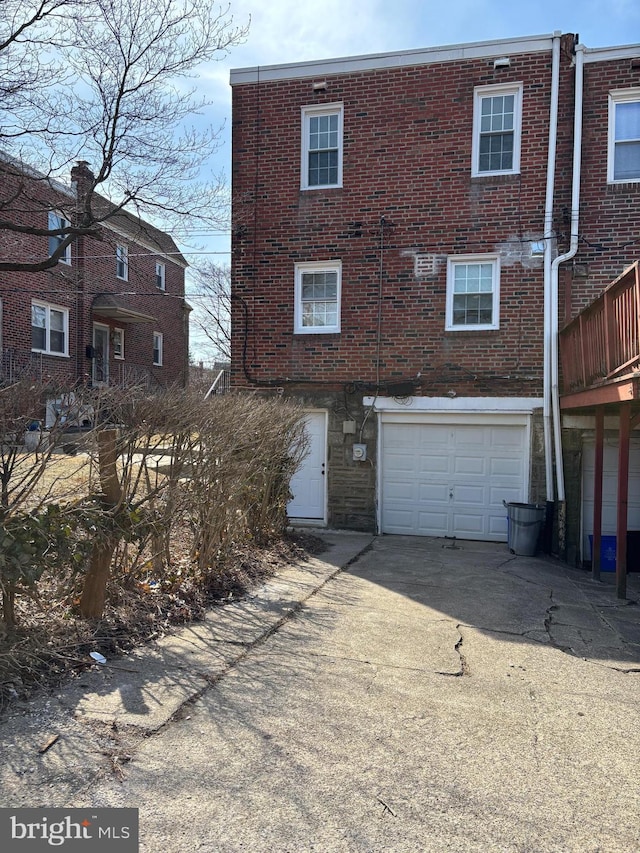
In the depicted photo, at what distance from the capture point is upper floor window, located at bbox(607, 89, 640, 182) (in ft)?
33.1

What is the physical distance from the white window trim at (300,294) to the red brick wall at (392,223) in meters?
0.12

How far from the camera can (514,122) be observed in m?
10.5

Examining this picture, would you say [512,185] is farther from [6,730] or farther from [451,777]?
[6,730]

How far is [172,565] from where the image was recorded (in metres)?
5.81

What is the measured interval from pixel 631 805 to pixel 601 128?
1040cm

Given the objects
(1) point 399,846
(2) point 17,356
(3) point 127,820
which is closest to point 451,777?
(1) point 399,846

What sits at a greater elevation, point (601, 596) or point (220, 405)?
point (220, 405)

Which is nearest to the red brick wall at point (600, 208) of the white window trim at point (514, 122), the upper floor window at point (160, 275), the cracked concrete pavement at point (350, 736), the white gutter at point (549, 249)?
the white gutter at point (549, 249)

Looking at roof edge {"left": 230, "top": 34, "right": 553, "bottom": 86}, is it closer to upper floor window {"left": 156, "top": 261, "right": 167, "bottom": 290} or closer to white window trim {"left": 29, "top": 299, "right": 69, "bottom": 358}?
white window trim {"left": 29, "top": 299, "right": 69, "bottom": 358}

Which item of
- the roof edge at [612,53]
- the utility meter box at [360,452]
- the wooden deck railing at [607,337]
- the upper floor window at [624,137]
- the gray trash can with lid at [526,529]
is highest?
the roof edge at [612,53]

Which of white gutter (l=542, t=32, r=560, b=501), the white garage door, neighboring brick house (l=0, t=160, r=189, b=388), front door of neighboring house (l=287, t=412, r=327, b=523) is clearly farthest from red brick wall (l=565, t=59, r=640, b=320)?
neighboring brick house (l=0, t=160, r=189, b=388)

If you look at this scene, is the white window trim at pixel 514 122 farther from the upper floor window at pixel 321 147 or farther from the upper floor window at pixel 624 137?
the upper floor window at pixel 321 147

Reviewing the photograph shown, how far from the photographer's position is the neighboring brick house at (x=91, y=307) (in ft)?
50.3

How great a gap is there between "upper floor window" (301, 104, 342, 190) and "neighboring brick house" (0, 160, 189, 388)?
3.43 m
